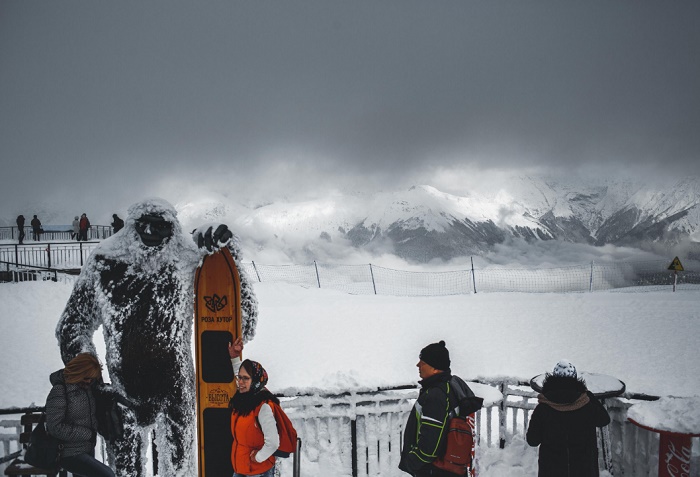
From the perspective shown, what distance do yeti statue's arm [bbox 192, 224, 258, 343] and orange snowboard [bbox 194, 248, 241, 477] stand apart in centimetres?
14

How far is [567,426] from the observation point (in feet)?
10.5

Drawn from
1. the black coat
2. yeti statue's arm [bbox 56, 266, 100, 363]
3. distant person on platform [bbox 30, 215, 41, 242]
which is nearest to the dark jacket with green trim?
the black coat

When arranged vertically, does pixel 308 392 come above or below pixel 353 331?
above

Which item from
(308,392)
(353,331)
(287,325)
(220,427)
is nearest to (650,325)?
(353,331)

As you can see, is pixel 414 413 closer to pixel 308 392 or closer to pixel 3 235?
pixel 308 392

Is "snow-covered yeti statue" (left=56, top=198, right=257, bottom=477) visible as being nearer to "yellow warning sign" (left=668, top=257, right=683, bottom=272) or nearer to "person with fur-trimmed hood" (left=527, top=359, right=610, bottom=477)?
"person with fur-trimmed hood" (left=527, top=359, right=610, bottom=477)

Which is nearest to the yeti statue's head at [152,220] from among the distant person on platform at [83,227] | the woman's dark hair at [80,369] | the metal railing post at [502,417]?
the woman's dark hair at [80,369]

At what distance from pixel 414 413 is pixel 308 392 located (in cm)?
187

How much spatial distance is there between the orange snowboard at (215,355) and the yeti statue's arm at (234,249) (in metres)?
0.14

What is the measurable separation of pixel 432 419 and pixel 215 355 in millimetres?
1956

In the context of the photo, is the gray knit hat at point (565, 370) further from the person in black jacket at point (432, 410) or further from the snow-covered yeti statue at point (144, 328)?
the snow-covered yeti statue at point (144, 328)

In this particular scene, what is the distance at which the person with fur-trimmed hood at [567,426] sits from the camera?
3.20 m

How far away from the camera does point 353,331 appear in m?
14.2

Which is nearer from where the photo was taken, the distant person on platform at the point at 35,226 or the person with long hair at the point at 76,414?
the person with long hair at the point at 76,414
